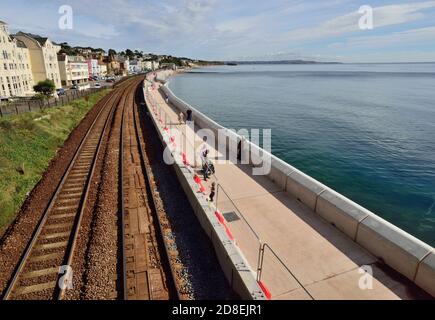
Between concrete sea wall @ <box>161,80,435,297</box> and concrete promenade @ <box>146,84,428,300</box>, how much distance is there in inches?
8.9

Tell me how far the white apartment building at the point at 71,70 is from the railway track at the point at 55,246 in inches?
2896

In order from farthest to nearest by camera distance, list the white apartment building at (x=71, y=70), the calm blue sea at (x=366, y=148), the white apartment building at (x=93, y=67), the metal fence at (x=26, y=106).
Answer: the white apartment building at (x=93, y=67)
the white apartment building at (x=71, y=70)
the metal fence at (x=26, y=106)
the calm blue sea at (x=366, y=148)

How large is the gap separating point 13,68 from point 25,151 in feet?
137

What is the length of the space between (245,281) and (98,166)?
1171 centimetres

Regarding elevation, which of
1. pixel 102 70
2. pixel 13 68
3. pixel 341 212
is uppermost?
pixel 102 70

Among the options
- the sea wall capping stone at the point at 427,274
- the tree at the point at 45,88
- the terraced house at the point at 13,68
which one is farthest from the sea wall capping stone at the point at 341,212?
the tree at the point at 45,88

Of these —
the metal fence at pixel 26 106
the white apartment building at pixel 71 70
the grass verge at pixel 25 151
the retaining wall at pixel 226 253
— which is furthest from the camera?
the white apartment building at pixel 71 70

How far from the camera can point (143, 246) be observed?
8.72 m

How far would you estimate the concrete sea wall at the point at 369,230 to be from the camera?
21.7 feet

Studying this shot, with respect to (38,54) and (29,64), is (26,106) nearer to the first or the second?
(29,64)

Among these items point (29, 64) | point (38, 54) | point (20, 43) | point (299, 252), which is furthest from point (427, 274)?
point (38, 54)

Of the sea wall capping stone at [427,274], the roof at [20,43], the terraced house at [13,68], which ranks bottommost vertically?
the sea wall capping stone at [427,274]

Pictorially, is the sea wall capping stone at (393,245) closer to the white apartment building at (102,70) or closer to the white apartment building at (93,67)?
the white apartment building at (93,67)

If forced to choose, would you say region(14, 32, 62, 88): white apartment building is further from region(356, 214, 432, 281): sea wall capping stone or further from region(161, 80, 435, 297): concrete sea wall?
region(356, 214, 432, 281): sea wall capping stone
